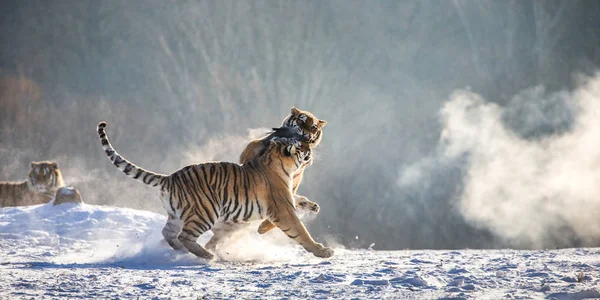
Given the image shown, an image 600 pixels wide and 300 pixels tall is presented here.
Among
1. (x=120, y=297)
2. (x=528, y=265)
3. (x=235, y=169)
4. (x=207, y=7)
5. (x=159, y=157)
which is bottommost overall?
(x=120, y=297)

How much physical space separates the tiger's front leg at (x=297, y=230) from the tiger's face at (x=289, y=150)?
2.12ft

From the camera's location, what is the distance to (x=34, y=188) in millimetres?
15352

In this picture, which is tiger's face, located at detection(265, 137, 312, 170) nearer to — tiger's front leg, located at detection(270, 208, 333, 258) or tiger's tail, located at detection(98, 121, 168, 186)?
tiger's front leg, located at detection(270, 208, 333, 258)

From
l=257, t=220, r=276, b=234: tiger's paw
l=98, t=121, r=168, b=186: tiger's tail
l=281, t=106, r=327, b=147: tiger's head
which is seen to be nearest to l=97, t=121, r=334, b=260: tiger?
l=98, t=121, r=168, b=186: tiger's tail

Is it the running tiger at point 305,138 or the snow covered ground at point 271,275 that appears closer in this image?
the snow covered ground at point 271,275

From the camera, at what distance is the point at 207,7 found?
121 feet

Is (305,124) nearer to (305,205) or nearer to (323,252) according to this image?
(305,205)

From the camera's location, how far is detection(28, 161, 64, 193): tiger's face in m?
15.3

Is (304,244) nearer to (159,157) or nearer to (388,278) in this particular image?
(388,278)

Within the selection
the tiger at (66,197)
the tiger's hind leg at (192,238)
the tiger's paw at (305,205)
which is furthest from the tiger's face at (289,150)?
the tiger at (66,197)

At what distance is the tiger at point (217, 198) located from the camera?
804cm

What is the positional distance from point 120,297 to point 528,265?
3.66 meters

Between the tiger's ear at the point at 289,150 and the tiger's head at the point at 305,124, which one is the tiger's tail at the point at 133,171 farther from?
the tiger's head at the point at 305,124

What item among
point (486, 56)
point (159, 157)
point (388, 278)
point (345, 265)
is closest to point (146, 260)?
point (345, 265)
